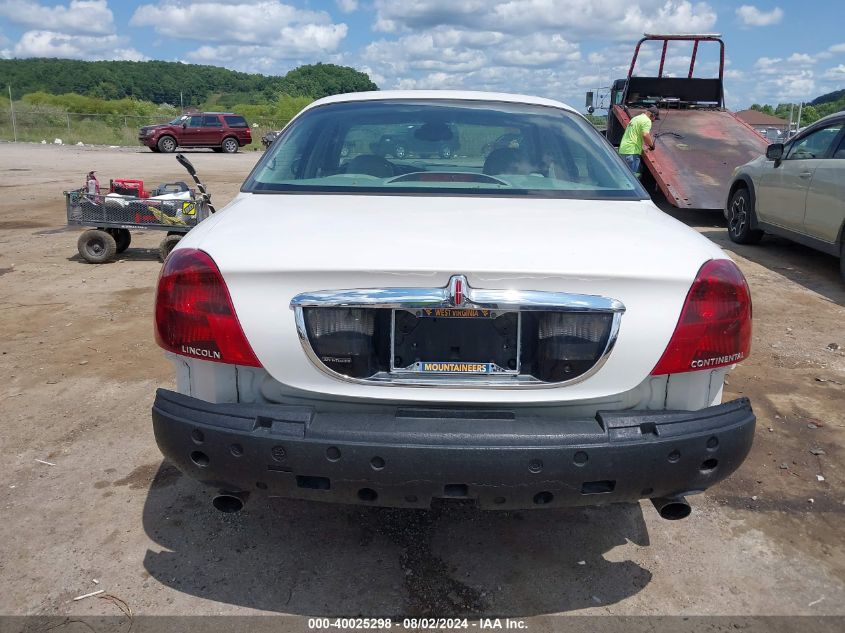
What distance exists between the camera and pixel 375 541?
296 cm

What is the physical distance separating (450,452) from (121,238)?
24.4 ft

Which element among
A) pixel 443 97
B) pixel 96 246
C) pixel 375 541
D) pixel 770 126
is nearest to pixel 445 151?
pixel 443 97

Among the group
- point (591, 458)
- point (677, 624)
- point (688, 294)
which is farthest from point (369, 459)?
point (677, 624)

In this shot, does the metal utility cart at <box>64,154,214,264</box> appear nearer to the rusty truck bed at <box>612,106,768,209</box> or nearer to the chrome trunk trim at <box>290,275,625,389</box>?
the chrome trunk trim at <box>290,275,625,389</box>

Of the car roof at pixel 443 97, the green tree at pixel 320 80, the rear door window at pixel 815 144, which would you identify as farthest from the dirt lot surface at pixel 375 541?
the green tree at pixel 320 80

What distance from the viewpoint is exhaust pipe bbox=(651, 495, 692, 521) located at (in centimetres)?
238

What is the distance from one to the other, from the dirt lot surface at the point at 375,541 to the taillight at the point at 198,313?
0.96 meters

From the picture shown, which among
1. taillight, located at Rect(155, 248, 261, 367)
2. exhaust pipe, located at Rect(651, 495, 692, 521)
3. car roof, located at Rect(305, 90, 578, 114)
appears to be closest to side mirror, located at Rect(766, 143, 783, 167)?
car roof, located at Rect(305, 90, 578, 114)

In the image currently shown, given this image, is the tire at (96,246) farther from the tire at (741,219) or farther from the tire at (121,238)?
the tire at (741,219)

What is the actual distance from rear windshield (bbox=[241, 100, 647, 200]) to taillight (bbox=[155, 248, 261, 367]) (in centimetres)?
89

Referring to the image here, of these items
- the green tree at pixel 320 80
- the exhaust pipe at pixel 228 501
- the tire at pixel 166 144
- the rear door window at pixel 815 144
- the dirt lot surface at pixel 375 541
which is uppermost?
the green tree at pixel 320 80

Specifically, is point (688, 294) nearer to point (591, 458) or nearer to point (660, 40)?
point (591, 458)

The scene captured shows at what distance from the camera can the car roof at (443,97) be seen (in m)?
3.69

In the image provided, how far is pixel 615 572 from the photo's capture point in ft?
9.16
